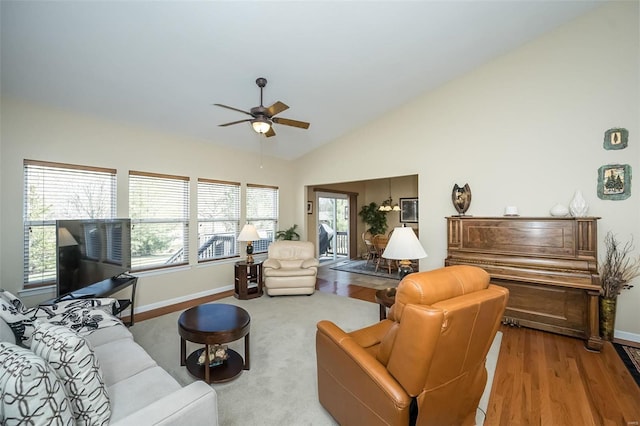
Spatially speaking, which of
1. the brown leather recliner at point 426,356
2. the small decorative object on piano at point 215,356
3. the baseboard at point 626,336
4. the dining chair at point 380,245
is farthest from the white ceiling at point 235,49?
the baseboard at point 626,336

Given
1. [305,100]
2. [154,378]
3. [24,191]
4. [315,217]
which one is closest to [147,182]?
[24,191]

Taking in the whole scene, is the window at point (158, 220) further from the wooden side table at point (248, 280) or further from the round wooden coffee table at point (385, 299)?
the round wooden coffee table at point (385, 299)

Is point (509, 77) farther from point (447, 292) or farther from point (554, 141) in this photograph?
point (447, 292)

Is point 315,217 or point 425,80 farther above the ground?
point 425,80

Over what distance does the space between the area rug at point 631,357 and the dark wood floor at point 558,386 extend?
0.05 meters

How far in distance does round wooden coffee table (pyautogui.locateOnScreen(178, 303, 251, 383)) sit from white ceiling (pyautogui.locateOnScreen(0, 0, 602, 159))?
266 cm

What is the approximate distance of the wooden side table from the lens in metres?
4.51

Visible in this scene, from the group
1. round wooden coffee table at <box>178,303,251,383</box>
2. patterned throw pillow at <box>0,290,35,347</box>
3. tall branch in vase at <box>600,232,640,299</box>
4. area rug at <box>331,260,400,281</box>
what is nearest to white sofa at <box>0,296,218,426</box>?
patterned throw pillow at <box>0,290,35,347</box>

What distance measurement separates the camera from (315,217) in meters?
7.11

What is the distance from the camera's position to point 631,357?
8.72 feet

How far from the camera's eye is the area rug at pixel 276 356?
1.94 metres

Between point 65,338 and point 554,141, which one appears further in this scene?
point 554,141

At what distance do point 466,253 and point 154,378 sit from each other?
3.79 meters

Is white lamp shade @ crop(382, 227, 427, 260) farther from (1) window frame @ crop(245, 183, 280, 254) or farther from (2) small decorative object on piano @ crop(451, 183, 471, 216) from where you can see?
(1) window frame @ crop(245, 183, 280, 254)
